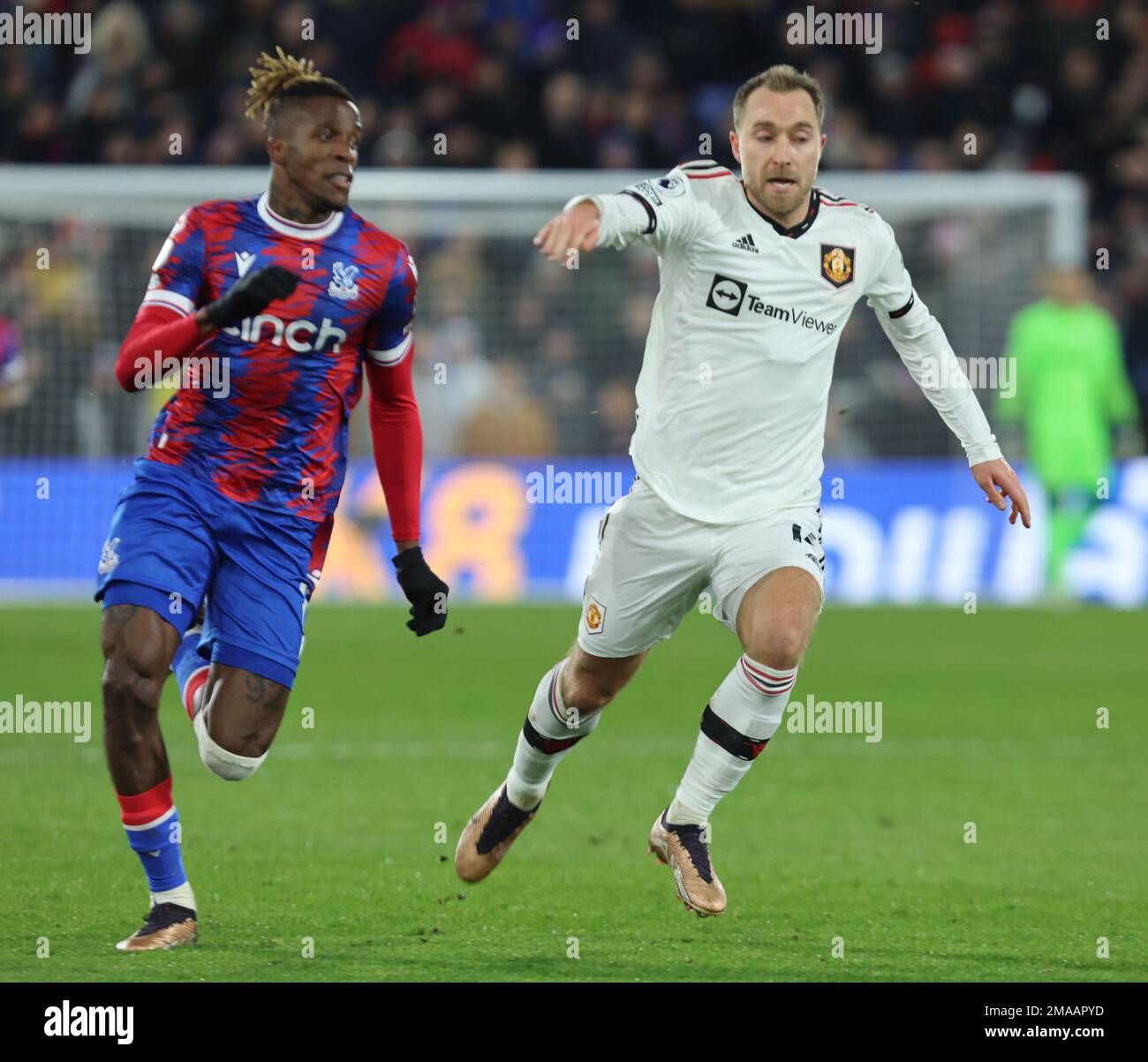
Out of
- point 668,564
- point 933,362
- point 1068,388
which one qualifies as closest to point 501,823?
point 668,564

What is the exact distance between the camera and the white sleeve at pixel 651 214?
18.0 feet

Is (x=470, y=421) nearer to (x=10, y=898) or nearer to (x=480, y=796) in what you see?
(x=480, y=796)

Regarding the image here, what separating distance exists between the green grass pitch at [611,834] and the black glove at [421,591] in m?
0.92

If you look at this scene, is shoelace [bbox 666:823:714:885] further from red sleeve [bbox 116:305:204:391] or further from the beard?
red sleeve [bbox 116:305:204:391]

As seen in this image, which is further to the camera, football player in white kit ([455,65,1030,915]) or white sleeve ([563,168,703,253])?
football player in white kit ([455,65,1030,915])

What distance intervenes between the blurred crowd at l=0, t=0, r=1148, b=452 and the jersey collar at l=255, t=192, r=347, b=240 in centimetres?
1121

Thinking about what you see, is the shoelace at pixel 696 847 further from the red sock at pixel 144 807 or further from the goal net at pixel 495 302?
the goal net at pixel 495 302

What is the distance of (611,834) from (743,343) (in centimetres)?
253

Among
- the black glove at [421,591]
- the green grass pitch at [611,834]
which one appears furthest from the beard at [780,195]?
the green grass pitch at [611,834]

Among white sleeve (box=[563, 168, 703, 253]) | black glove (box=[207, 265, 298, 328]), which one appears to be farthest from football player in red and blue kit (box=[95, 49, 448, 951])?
white sleeve (box=[563, 168, 703, 253])

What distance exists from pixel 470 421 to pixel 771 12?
265 inches

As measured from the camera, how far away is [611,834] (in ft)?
25.9

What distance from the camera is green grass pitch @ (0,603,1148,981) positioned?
5703 mm
